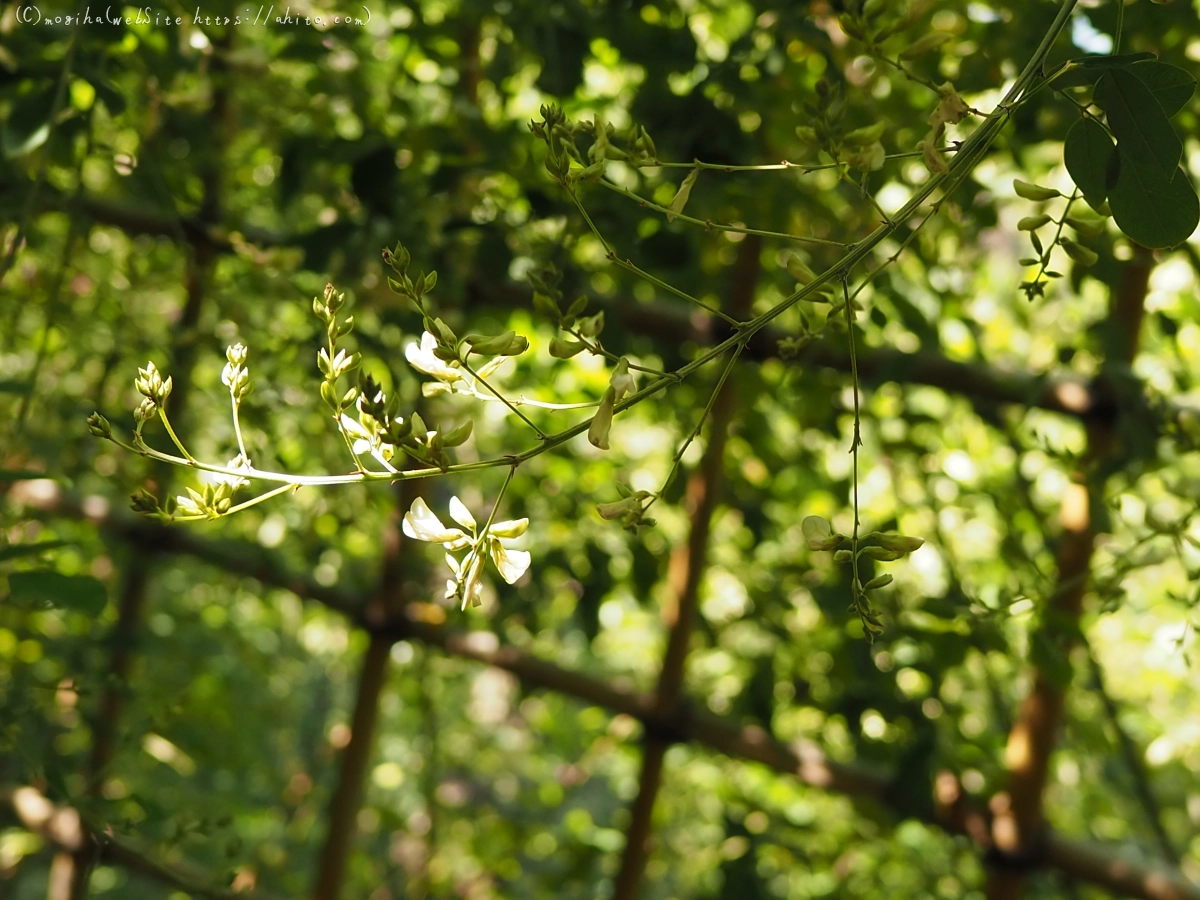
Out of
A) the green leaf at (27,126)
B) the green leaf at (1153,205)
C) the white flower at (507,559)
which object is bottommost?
the white flower at (507,559)

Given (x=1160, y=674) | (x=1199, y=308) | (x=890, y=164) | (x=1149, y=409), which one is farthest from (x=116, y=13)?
(x=1160, y=674)

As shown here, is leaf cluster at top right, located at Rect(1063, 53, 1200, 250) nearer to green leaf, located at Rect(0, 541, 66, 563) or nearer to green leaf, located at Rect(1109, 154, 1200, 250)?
green leaf, located at Rect(1109, 154, 1200, 250)

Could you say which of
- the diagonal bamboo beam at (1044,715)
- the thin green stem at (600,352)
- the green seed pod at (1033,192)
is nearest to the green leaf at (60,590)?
the thin green stem at (600,352)

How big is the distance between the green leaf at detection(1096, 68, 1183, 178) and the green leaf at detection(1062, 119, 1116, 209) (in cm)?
1

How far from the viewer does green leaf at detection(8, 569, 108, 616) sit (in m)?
0.64

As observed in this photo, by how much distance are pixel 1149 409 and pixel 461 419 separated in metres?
0.63

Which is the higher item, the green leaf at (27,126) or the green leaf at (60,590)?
the green leaf at (27,126)

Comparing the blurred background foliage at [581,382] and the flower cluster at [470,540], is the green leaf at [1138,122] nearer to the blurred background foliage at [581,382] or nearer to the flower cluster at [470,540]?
the blurred background foliage at [581,382]

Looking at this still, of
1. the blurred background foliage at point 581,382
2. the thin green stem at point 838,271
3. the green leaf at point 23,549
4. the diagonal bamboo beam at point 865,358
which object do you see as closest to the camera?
the thin green stem at point 838,271

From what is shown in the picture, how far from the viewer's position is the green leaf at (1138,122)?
0.40 m

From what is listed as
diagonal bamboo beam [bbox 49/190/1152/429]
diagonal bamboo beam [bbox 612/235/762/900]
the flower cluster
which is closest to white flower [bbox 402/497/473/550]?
the flower cluster

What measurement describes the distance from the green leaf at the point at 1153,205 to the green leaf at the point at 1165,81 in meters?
0.03

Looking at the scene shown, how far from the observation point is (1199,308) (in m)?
1.06

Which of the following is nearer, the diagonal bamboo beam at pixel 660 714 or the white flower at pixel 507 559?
the white flower at pixel 507 559
